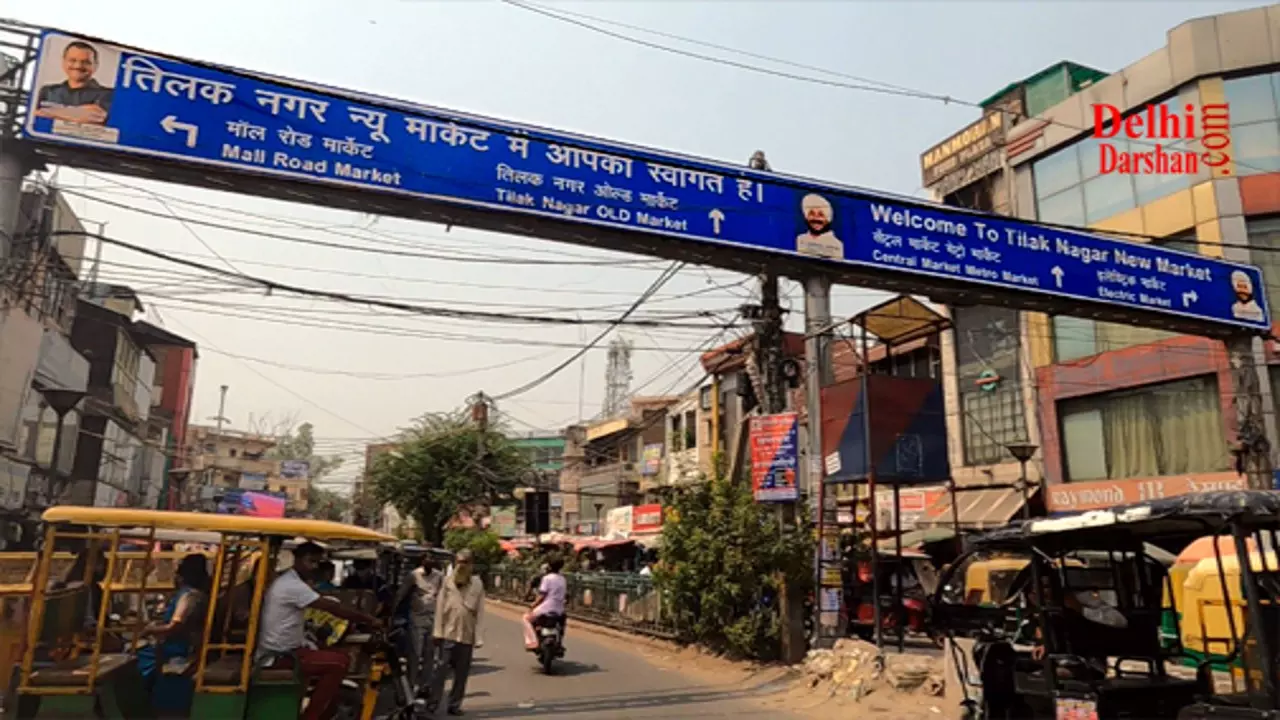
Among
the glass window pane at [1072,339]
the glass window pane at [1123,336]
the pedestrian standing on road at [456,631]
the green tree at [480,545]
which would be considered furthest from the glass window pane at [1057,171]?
the green tree at [480,545]

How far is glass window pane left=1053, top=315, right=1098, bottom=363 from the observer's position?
23.6m

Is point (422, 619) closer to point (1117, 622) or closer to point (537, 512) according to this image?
point (1117, 622)

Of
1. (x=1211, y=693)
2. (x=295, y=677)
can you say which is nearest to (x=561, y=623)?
(x=295, y=677)

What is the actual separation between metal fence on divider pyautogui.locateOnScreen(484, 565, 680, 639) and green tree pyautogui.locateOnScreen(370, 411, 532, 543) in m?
15.2

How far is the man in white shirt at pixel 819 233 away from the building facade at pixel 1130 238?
26.5 feet

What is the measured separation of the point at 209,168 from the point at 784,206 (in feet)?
26.7

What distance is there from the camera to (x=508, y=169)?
12.0 metres

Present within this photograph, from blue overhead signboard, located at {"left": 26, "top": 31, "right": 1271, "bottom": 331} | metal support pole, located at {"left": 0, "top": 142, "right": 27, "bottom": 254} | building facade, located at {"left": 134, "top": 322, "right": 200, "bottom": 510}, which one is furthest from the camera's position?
building facade, located at {"left": 134, "top": 322, "right": 200, "bottom": 510}

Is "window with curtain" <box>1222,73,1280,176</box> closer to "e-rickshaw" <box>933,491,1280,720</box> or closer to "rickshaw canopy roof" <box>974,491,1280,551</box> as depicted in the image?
"e-rickshaw" <box>933,491,1280,720</box>

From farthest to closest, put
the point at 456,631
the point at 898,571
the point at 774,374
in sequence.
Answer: the point at 774,374 → the point at 898,571 → the point at 456,631

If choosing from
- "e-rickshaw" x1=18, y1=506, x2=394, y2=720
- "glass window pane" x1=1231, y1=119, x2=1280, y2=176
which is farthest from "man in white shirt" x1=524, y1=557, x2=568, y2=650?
"glass window pane" x1=1231, y1=119, x2=1280, y2=176

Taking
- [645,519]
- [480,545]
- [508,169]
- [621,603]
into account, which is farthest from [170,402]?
[508,169]

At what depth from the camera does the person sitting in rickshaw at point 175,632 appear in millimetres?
7035

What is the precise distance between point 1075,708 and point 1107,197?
2131 cm
